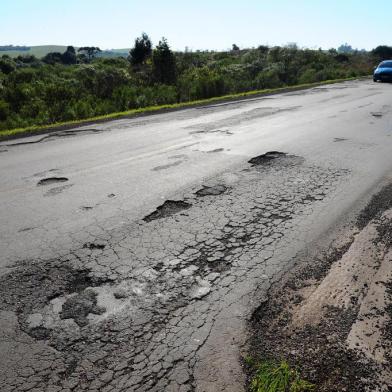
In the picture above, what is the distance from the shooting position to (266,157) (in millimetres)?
7133

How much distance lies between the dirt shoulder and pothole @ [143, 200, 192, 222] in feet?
5.99

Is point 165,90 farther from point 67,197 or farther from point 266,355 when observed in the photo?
point 266,355

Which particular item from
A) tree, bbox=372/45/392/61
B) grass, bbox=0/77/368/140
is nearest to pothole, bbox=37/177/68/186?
grass, bbox=0/77/368/140

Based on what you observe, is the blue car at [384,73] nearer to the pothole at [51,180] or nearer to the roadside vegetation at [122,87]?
the roadside vegetation at [122,87]

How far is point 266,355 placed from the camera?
2.57 m

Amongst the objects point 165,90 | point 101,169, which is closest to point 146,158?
point 101,169

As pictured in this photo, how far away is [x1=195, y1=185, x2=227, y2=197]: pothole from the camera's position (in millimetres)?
5324

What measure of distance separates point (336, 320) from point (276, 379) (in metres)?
0.85

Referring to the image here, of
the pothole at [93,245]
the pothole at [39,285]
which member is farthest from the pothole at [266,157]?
the pothole at [39,285]

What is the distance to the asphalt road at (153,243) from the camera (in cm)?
256

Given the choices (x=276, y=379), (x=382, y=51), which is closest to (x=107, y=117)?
(x=276, y=379)

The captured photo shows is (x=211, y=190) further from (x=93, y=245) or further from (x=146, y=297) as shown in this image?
(x=146, y=297)

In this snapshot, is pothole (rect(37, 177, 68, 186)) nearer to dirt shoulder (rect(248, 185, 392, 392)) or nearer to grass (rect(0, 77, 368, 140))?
dirt shoulder (rect(248, 185, 392, 392))

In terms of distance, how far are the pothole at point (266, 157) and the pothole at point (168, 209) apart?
7.30 ft
